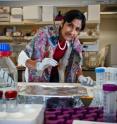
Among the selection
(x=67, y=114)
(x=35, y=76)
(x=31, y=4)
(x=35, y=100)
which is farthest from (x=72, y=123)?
(x=31, y=4)

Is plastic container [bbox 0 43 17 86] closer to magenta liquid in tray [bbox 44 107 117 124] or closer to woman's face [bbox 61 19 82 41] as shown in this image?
magenta liquid in tray [bbox 44 107 117 124]

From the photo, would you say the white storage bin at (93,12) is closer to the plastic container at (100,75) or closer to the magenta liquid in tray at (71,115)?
the plastic container at (100,75)

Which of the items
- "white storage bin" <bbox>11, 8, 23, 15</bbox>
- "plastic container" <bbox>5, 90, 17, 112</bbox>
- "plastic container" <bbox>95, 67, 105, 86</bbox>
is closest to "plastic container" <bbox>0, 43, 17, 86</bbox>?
"plastic container" <bbox>5, 90, 17, 112</bbox>

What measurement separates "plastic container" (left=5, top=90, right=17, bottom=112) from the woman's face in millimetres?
1162

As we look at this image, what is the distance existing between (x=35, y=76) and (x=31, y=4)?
2.51 meters

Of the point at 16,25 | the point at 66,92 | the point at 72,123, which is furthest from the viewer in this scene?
the point at 16,25

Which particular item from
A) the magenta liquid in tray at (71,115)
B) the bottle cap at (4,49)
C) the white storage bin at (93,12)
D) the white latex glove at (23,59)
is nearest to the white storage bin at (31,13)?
the white storage bin at (93,12)

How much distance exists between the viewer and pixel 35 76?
1.66 meters

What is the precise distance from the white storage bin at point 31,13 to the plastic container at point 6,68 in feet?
10.1

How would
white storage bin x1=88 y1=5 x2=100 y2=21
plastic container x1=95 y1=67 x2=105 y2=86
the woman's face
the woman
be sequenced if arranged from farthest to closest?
1. white storage bin x1=88 y1=5 x2=100 y2=21
2. the woman's face
3. the woman
4. plastic container x1=95 y1=67 x2=105 y2=86

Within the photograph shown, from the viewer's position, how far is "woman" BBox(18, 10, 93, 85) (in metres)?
1.64

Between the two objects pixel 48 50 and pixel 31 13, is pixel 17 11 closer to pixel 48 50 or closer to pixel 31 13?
pixel 31 13

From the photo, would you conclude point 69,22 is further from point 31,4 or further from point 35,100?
point 31,4

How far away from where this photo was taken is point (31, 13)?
13.3ft
